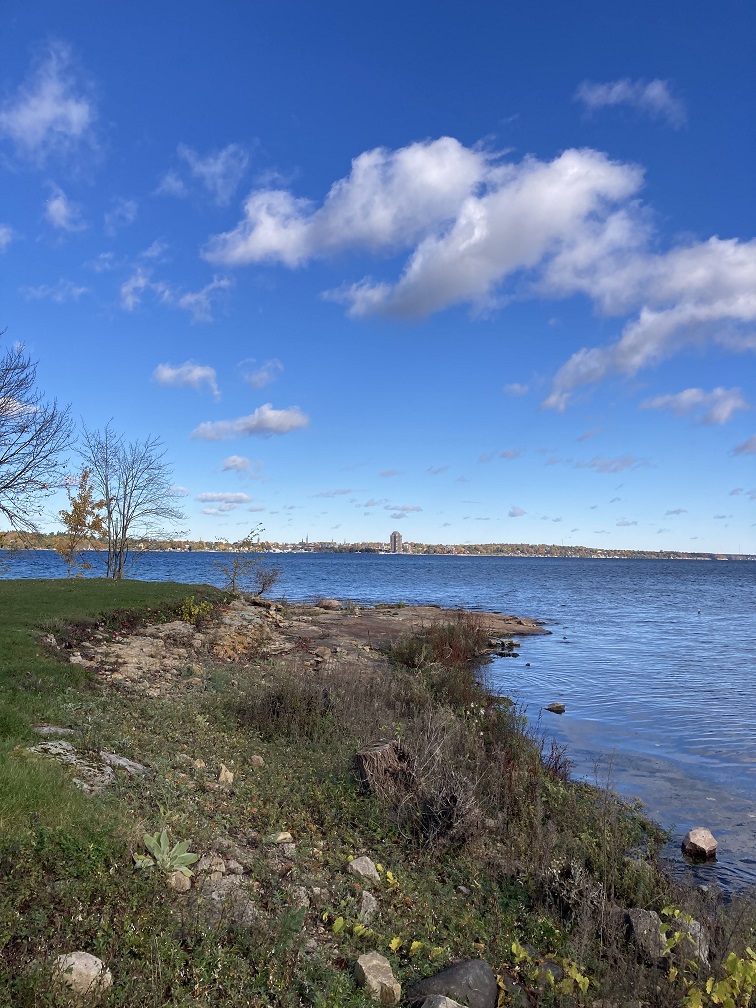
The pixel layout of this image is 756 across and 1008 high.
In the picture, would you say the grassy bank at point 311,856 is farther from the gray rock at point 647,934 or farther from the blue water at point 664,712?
the blue water at point 664,712

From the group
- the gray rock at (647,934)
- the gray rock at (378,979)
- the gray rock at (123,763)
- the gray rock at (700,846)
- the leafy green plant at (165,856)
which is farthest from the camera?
the gray rock at (700,846)

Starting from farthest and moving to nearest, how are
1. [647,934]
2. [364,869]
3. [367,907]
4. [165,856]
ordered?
[364,869] < [367,907] < [647,934] < [165,856]

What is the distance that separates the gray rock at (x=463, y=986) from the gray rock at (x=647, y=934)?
141 cm

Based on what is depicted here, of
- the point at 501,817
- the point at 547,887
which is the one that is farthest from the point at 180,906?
the point at 501,817

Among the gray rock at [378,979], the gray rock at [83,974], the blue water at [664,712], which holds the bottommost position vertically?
the blue water at [664,712]

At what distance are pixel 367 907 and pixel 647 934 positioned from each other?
2376mm

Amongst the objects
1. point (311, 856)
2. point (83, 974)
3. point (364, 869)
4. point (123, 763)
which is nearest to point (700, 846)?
point (364, 869)

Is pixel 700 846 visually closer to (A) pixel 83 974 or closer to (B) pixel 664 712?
(A) pixel 83 974

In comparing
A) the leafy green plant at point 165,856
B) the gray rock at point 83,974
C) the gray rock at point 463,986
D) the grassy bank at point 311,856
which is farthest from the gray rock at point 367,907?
the gray rock at point 83,974

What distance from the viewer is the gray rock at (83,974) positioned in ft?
12.2

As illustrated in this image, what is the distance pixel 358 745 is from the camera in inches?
366

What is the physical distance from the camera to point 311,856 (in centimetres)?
635

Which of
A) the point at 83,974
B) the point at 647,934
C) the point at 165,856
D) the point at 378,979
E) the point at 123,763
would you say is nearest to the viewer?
the point at 83,974

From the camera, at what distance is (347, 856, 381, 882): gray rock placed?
20.0 feet
